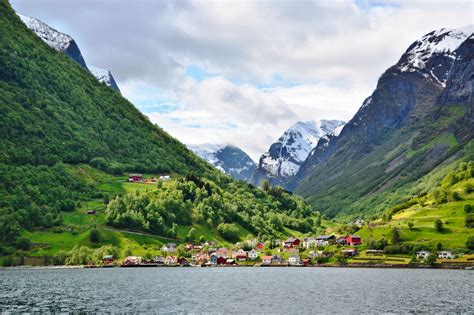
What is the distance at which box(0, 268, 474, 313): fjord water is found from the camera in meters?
106

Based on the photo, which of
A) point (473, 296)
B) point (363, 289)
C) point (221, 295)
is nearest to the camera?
point (473, 296)

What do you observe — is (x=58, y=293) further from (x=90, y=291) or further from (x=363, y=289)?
(x=363, y=289)

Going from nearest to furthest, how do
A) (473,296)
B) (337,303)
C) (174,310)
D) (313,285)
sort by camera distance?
(174,310) → (337,303) → (473,296) → (313,285)

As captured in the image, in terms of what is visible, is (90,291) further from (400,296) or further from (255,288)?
(400,296)

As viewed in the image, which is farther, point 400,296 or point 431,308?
point 400,296

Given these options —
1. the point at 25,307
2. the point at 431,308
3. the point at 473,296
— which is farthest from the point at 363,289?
the point at 25,307

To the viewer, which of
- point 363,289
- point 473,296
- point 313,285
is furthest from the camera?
point 313,285

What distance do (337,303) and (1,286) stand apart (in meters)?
82.7

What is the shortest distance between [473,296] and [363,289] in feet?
84.0

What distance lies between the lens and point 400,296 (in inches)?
4906

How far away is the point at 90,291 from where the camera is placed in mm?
136000

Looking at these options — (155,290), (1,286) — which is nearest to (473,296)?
(155,290)

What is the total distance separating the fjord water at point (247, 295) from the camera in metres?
106

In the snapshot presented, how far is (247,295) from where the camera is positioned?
12950cm
